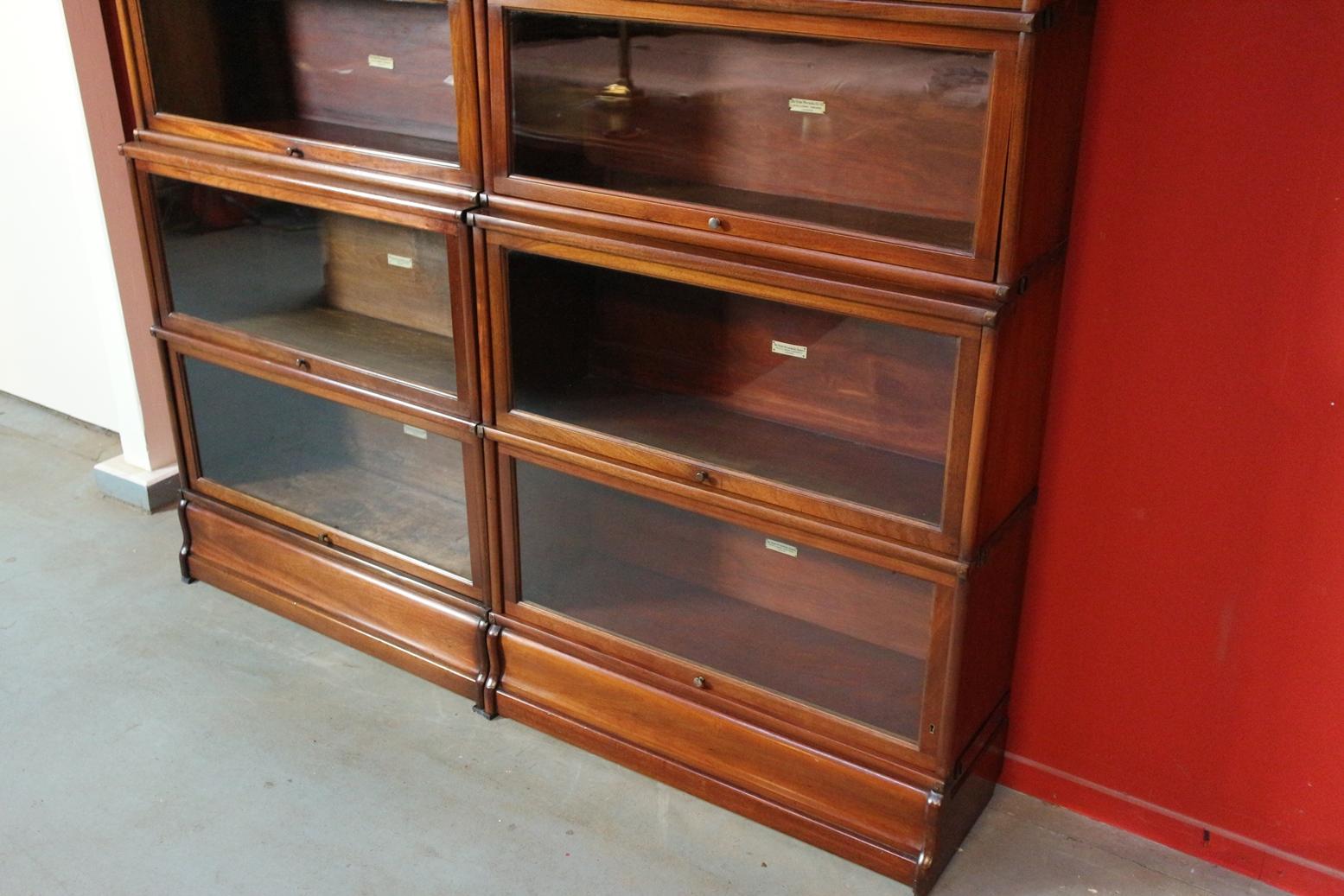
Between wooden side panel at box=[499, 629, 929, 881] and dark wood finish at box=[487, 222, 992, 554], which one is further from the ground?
dark wood finish at box=[487, 222, 992, 554]

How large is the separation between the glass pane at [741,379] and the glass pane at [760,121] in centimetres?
15

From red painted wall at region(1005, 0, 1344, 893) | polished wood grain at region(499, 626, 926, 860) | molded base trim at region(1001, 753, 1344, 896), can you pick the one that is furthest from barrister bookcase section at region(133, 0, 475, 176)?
molded base trim at region(1001, 753, 1344, 896)

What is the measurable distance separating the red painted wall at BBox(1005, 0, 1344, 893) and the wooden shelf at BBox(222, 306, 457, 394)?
1.03 m

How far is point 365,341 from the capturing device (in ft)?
7.43

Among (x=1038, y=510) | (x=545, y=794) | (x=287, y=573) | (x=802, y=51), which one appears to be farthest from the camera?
(x=287, y=573)

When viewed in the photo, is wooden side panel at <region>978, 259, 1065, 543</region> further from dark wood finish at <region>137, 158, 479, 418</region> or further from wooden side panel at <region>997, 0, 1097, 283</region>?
dark wood finish at <region>137, 158, 479, 418</region>

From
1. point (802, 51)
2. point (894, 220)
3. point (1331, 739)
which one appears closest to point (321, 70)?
point (802, 51)

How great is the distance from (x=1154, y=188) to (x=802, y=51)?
499 millimetres

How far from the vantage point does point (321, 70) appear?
2236 millimetres

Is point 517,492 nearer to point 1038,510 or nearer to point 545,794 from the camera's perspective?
point 545,794

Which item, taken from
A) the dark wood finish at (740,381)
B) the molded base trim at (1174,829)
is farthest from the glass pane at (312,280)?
the molded base trim at (1174,829)

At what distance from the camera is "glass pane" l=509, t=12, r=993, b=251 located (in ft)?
5.08

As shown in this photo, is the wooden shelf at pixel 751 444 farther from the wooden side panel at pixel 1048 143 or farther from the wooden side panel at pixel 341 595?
the wooden side panel at pixel 341 595

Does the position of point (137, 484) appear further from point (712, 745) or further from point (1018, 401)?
point (1018, 401)
